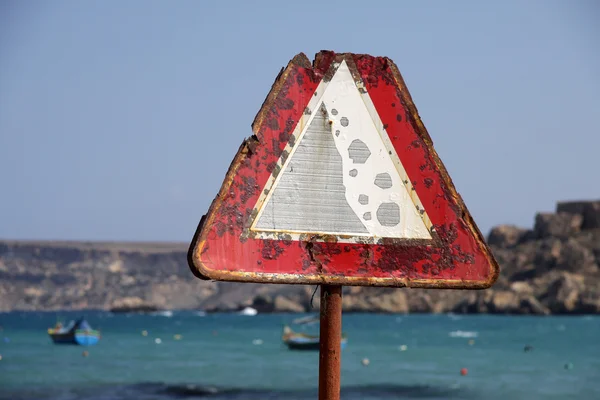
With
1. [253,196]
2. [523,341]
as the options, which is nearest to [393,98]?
[253,196]

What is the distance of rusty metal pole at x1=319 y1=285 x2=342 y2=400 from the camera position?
2857 millimetres

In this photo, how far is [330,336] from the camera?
9.42ft

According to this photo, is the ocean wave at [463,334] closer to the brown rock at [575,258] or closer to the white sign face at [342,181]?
the brown rock at [575,258]

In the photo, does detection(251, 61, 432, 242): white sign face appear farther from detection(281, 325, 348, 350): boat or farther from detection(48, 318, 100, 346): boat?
detection(48, 318, 100, 346): boat

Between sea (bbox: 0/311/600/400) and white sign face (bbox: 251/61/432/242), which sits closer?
white sign face (bbox: 251/61/432/242)

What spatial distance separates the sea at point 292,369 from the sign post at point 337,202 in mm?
34662

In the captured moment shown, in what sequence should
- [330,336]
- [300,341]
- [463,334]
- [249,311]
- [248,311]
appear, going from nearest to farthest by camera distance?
[330,336] → [300,341] → [463,334] → [249,311] → [248,311]

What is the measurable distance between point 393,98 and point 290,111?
0.30 meters

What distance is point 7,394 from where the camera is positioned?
129 feet

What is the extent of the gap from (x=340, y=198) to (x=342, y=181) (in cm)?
5

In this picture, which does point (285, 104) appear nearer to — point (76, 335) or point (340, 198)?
point (340, 198)

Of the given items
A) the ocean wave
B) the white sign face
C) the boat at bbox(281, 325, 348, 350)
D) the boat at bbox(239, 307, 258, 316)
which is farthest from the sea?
the boat at bbox(239, 307, 258, 316)

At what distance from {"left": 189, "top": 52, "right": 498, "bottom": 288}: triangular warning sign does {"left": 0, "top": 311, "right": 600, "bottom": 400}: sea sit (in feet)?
114

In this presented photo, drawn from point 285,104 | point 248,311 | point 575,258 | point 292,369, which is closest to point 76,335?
point 292,369
